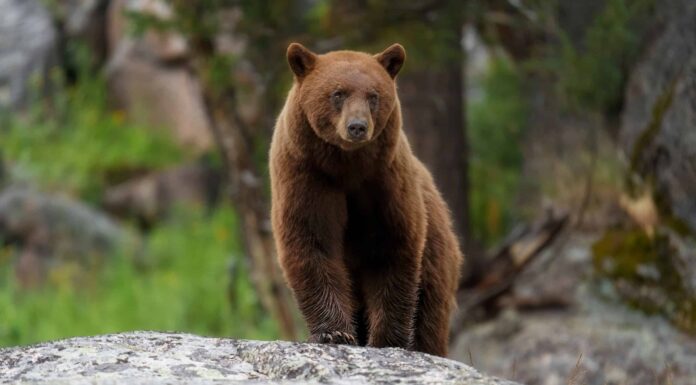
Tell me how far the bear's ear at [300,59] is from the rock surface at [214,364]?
53.5 inches

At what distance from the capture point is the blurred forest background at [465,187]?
7.97 m

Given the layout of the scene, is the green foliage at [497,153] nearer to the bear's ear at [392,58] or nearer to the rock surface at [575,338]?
the rock surface at [575,338]

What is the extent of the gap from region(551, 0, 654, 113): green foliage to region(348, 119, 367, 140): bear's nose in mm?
3288

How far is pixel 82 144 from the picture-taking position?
15.1 meters

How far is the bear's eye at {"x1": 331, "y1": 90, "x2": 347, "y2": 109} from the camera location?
4750mm

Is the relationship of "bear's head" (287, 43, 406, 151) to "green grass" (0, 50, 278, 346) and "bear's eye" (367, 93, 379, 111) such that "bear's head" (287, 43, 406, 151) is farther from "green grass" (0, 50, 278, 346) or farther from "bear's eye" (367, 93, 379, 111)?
"green grass" (0, 50, 278, 346)

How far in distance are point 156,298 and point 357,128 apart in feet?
26.5

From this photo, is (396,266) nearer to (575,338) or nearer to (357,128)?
(357,128)

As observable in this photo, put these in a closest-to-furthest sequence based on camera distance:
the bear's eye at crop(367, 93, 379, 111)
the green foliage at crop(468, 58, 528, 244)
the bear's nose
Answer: the bear's nose < the bear's eye at crop(367, 93, 379, 111) < the green foliage at crop(468, 58, 528, 244)

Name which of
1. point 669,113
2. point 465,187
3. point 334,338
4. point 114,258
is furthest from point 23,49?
point 334,338

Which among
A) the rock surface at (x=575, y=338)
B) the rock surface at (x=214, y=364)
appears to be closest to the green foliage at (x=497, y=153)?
the rock surface at (x=575, y=338)

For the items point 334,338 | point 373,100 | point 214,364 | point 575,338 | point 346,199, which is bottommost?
point 575,338

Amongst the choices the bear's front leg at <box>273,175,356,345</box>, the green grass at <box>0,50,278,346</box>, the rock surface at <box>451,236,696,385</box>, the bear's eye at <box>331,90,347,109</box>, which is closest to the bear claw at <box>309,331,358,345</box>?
→ the bear's front leg at <box>273,175,356,345</box>

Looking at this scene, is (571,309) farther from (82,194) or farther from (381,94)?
(82,194)
